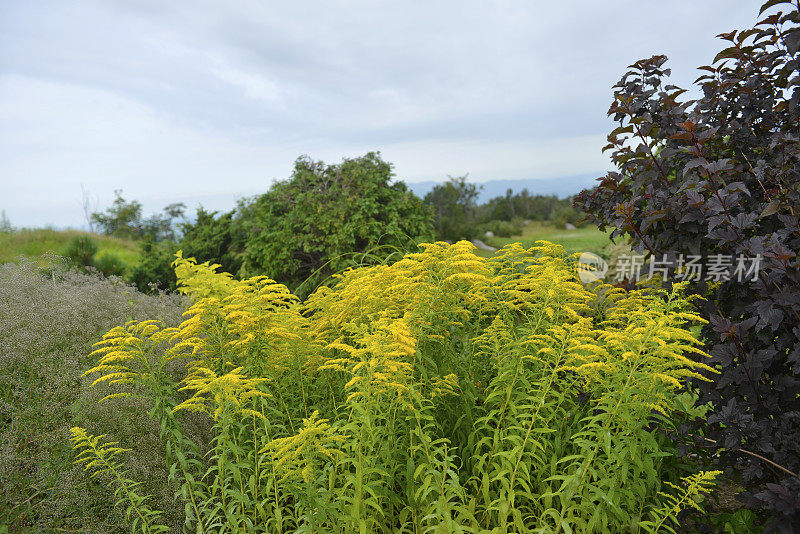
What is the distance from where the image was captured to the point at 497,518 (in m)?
2.66

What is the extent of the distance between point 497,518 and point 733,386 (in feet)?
4.97

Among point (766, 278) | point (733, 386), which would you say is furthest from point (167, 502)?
point (766, 278)

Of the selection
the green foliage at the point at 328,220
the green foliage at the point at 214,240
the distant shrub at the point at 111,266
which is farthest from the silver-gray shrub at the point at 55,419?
the distant shrub at the point at 111,266

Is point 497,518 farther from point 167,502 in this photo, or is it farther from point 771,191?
point 771,191

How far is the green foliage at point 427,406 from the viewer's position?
234 centimetres

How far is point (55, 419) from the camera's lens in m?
3.41

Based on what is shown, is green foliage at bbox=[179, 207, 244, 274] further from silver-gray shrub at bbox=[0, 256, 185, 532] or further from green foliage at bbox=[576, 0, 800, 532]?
green foliage at bbox=[576, 0, 800, 532]

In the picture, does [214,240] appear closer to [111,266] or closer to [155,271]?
[155,271]

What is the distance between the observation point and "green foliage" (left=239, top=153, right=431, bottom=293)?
7430mm

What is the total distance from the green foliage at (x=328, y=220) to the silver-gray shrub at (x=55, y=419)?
126 inches

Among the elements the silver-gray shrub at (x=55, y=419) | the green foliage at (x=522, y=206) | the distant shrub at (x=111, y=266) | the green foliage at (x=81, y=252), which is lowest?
the silver-gray shrub at (x=55, y=419)

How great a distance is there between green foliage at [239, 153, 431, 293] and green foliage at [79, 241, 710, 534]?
3.68 metres

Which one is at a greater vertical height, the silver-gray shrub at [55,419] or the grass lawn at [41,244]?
the grass lawn at [41,244]

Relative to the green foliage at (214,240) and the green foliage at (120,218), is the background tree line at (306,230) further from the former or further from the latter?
the green foliage at (120,218)
